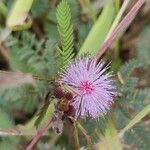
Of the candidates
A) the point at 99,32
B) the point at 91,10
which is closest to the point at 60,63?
the point at 99,32

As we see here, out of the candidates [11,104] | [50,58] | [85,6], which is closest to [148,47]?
[85,6]

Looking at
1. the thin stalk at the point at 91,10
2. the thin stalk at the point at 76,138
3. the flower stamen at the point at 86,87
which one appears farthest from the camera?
the thin stalk at the point at 91,10

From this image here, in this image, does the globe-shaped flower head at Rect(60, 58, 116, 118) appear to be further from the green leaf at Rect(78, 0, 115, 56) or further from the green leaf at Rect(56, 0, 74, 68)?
the green leaf at Rect(78, 0, 115, 56)

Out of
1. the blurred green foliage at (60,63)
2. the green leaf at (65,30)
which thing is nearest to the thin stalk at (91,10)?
the blurred green foliage at (60,63)

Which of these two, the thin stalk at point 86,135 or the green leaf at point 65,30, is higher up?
the green leaf at point 65,30

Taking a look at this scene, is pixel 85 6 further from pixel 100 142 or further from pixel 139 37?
pixel 100 142

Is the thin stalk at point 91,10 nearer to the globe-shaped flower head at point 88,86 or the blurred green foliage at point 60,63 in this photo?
the blurred green foliage at point 60,63

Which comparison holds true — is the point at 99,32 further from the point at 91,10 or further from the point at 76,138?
the point at 76,138
